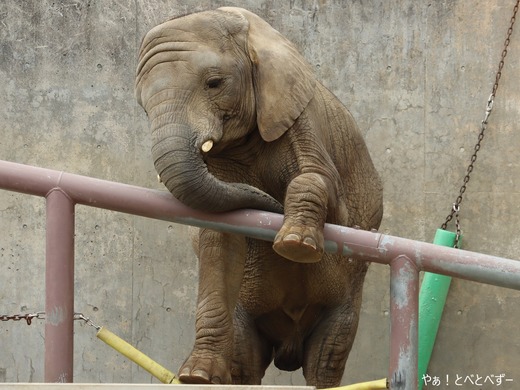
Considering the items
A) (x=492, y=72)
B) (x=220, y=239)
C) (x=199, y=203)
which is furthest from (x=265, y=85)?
(x=492, y=72)

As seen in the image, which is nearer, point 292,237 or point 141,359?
point 292,237

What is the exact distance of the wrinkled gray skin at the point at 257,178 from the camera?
3.64m

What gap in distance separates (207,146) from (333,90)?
2.95 meters

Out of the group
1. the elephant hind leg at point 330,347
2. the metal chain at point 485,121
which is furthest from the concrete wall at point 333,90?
the elephant hind leg at point 330,347

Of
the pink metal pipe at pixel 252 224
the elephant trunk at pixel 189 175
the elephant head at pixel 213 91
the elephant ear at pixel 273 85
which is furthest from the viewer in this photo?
the elephant ear at pixel 273 85

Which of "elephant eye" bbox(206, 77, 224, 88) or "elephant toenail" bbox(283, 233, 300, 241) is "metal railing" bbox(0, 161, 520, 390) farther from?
"elephant eye" bbox(206, 77, 224, 88)

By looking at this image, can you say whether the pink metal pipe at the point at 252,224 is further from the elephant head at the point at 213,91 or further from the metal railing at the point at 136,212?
the elephant head at the point at 213,91

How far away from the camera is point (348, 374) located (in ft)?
21.7

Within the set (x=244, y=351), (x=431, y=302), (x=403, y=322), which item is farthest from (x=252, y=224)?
(x=431, y=302)

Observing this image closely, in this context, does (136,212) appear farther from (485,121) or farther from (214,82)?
(485,121)

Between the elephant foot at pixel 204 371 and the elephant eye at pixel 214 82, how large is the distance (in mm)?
884

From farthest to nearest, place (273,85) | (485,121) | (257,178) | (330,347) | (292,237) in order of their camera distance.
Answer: (485,121) → (330,347) → (257,178) → (273,85) → (292,237)

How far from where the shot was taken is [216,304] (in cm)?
406

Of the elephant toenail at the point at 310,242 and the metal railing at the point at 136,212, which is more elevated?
the elephant toenail at the point at 310,242
